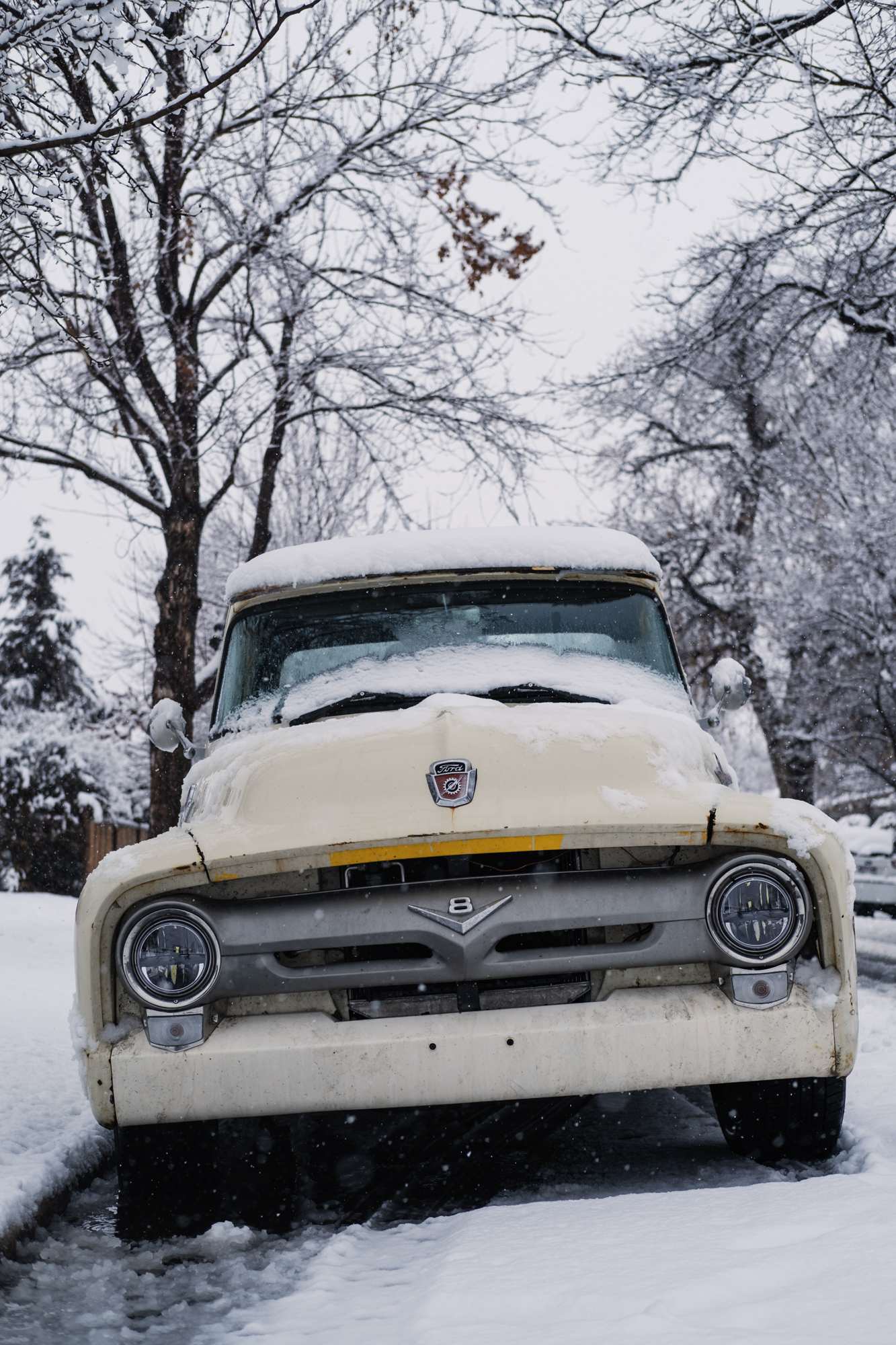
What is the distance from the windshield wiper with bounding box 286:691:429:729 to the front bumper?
134cm

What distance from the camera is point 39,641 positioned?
34219 millimetres

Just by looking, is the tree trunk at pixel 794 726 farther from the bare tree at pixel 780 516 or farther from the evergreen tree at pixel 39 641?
the evergreen tree at pixel 39 641

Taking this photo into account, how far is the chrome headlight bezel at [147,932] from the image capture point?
362 centimetres

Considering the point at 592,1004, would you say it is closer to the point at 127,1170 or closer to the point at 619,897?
the point at 619,897

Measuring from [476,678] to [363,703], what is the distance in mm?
398

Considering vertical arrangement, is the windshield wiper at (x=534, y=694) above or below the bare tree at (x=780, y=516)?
below

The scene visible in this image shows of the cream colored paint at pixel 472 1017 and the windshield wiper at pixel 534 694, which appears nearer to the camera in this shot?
the cream colored paint at pixel 472 1017

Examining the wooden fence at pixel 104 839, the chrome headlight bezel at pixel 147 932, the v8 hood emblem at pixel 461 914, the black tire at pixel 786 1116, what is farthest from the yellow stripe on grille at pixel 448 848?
the wooden fence at pixel 104 839

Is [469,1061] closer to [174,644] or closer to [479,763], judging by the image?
[479,763]

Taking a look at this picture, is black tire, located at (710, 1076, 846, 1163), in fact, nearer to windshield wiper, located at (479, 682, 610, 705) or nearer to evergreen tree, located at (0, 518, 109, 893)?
windshield wiper, located at (479, 682, 610, 705)

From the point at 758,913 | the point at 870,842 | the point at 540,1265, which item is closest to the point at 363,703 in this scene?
the point at 758,913

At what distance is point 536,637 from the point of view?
5.07 m

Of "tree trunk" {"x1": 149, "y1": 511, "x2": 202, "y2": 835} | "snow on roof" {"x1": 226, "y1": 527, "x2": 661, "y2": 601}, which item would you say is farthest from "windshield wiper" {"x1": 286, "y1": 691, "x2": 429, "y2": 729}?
"tree trunk" {"x1": 149, "y1": 511, "x2": 202, "y2": 835}

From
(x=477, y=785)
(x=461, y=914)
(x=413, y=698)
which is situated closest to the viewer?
(x=461, y=914)
